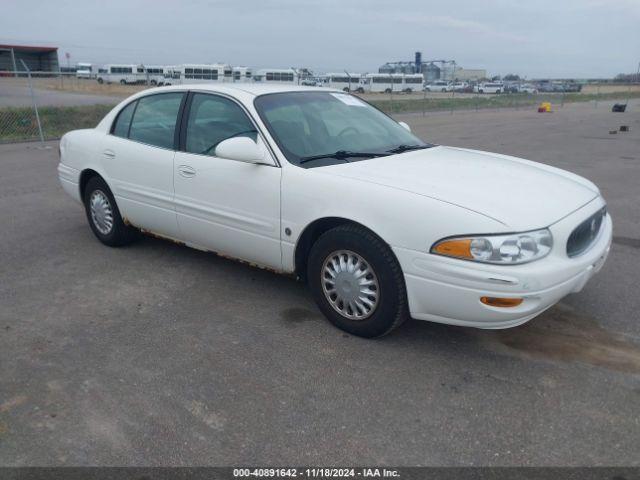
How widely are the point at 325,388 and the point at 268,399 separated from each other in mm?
324

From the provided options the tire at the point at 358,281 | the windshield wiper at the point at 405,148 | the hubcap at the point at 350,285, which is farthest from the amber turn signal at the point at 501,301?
the windshield wiper at the point at 405,148

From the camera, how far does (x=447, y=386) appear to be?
3.14 meters

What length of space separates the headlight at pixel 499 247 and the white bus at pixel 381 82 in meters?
61.1

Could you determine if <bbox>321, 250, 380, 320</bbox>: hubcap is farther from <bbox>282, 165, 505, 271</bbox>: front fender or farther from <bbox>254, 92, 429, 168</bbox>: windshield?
<bbox>254, 92, 429, 168</bbox>: windshield

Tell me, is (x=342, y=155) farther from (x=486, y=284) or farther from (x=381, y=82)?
(x=381, y=82)

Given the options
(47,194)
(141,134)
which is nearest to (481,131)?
(47,194)

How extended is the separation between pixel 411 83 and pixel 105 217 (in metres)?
65.7

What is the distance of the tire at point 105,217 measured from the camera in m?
5.30

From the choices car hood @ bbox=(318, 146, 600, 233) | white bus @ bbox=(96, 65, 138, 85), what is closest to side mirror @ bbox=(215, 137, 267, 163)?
car hood @ bbox=(318, 146, 600, 233)

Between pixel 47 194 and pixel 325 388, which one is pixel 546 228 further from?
pixel 47 194

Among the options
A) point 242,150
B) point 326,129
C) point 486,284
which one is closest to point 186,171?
point 242,150

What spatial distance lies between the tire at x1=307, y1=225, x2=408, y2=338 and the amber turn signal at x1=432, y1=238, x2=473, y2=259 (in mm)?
311

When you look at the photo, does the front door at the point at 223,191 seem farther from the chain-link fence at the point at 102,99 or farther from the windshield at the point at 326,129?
the chain-link fence at the point at 102,99

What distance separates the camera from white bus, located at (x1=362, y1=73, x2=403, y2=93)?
62594 millimetres
